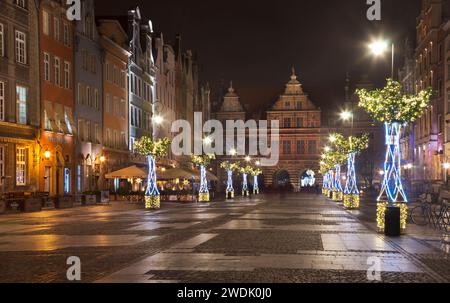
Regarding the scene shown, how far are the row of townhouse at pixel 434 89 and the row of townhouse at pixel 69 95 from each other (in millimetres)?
24850

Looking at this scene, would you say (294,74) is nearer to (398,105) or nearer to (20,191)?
(20,191)

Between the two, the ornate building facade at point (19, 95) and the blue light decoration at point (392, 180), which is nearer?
the blue light decoration at point (392, 180)

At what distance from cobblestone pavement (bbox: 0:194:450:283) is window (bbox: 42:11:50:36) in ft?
74.4

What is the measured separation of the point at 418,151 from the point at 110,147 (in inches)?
1370

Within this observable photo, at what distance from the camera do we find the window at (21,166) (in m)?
42.2

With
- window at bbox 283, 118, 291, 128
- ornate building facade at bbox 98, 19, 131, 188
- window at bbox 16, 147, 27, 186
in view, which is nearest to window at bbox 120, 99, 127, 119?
ornate building facade at bbox 98, 19, 131, 188

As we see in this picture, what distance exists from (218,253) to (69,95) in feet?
119

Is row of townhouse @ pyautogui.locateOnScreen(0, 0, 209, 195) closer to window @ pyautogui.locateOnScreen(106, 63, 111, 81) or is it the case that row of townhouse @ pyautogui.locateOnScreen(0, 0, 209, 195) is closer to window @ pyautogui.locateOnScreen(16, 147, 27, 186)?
window @ pyautogui.locateOnScreen(16, 147, 27, 186)

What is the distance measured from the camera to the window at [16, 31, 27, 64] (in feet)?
140

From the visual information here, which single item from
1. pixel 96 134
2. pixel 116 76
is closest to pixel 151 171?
pixel 96 134

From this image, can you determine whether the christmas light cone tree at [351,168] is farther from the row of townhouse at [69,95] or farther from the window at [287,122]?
the window at [287,122]

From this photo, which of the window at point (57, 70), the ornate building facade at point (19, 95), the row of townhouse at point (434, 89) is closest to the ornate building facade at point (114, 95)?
the window at point (57, 70)
